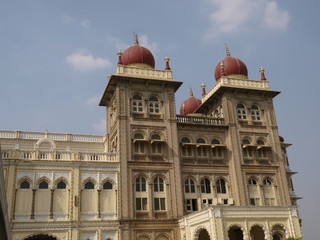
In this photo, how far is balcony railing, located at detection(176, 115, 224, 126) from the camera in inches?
1454

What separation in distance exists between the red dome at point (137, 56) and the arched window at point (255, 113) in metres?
11.4

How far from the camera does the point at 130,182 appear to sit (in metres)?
32.3

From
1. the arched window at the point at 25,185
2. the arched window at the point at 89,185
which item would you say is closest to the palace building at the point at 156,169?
the arched window at the point at 25,185

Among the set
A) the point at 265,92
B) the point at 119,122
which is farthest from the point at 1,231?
the point at 265,92

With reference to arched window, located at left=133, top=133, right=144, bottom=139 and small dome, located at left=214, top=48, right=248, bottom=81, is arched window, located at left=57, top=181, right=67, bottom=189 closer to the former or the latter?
arched window, located at left=133, top=133, right=144, bottom=139

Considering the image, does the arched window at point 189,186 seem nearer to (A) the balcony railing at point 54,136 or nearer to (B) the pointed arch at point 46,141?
(A) the balcony railing at point 54,136

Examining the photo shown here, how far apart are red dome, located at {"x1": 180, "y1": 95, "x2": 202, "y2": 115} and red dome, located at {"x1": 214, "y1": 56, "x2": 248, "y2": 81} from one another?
6.01 m

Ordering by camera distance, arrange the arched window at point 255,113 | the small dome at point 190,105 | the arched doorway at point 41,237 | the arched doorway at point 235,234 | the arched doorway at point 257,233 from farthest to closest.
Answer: the small dome at point 190,105 → the arched window at point 255,113 → the arched doorway at point 235,234 → the arched doorway at point 257,233 → the arched doorway at point 41,237

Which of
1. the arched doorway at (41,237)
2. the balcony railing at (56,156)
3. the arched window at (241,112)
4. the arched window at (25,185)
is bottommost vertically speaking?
the arched doorway at (41,237)

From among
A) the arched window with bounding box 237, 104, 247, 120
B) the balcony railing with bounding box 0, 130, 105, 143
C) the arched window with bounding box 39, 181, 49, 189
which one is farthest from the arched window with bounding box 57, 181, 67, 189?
the arched window with bounding box 237, 104, 247, 120

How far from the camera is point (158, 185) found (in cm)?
3331

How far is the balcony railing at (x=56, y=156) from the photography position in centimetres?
3052

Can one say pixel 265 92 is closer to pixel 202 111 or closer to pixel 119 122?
pixel 202 111

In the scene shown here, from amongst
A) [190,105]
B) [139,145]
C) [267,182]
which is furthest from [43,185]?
[190,105]
